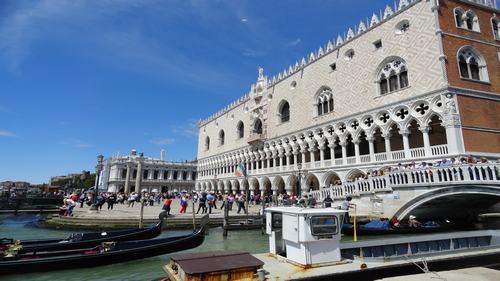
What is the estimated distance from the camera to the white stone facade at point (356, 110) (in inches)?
578

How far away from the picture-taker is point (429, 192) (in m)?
10.8

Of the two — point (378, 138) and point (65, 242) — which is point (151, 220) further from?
point (378, 138)

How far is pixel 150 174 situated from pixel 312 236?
5051cm

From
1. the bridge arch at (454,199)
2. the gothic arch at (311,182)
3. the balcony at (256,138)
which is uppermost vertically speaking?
the balcony at (256,138)

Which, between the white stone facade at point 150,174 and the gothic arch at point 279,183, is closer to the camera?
the gothic arch at point 279,183

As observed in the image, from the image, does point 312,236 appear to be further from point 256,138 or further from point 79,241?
point 256,138

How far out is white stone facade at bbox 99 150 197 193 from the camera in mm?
50031

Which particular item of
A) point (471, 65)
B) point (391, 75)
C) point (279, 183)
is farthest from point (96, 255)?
point (279, 183)

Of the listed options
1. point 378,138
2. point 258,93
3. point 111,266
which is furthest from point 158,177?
point 111,266

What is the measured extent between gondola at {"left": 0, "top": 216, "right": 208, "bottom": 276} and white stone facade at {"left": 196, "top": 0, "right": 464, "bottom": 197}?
11312 millimetres

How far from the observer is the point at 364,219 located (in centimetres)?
1273

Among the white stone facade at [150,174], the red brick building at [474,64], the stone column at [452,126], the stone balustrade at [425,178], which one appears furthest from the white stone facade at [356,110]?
the white stone facade at [150,174]

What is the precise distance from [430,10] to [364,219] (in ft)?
38.0

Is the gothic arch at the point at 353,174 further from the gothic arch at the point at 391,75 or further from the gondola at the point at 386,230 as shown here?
the gondola at the point at 386,230
